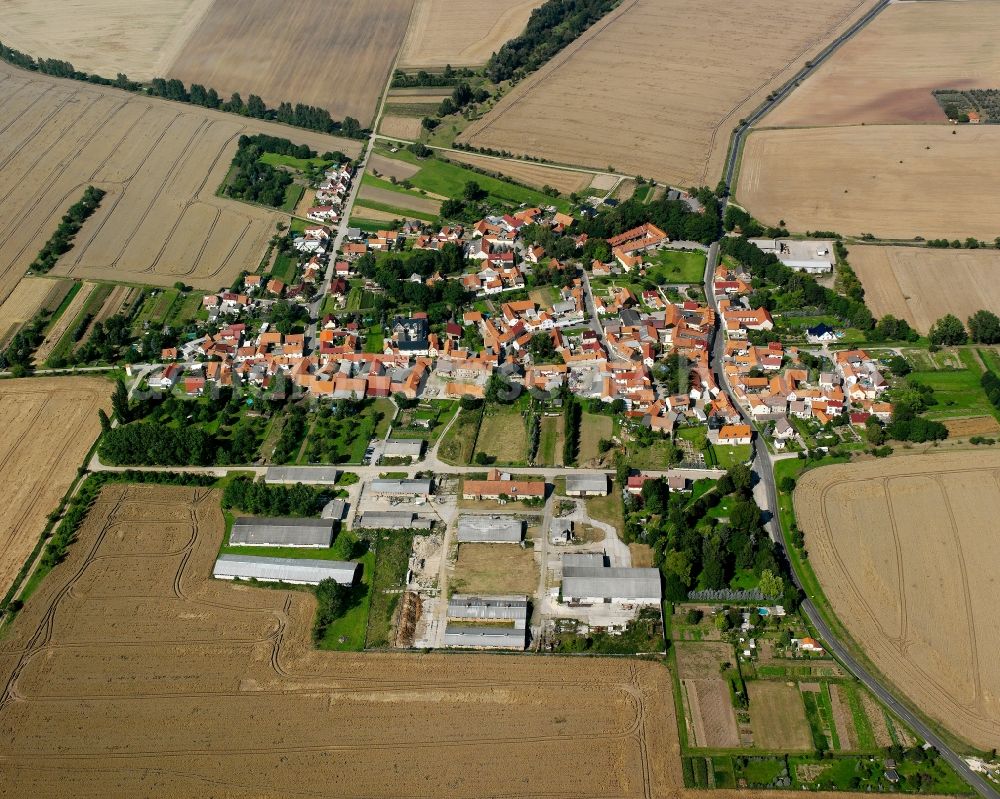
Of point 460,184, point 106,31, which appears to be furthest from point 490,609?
point 106,31

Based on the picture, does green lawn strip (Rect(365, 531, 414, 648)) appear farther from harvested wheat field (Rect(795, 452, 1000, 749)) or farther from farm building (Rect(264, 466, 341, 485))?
harvested wheat field (Rect(795, 452, 1000, 749))

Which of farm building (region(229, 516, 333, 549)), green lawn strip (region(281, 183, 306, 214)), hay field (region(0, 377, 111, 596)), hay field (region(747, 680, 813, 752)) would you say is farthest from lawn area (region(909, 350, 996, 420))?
green lawn strip (region(281, 183, 306, 214))

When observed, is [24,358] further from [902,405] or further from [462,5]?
[462,5]

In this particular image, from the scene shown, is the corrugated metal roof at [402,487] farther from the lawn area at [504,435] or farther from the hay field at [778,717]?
the hay field at [778,717]

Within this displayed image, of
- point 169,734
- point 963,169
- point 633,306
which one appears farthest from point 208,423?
point 963,169

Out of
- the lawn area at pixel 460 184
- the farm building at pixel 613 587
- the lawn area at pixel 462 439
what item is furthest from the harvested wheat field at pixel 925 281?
the farm building at pixel 613 587

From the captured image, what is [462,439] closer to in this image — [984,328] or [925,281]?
[984,328]
